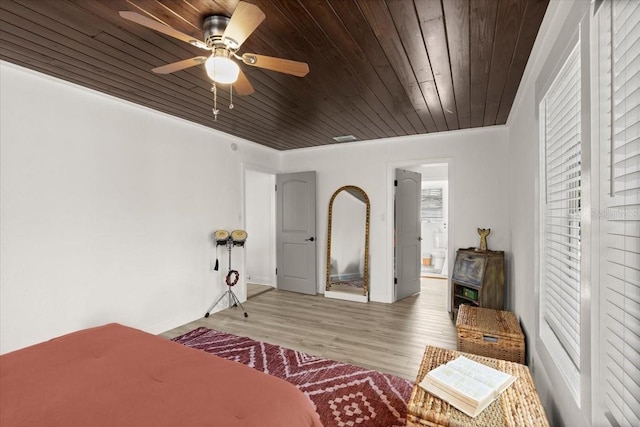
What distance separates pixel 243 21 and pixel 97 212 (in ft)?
7.89

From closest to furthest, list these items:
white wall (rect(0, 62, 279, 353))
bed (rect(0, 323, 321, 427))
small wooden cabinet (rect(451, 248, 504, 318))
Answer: bed (rect(0, 323, 321, 427)), white wall (rect(0, 62, 279, 353)), small wooden cabinet (rect(451, 248, 504, 318))

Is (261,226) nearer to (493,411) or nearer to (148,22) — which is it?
(148,22)

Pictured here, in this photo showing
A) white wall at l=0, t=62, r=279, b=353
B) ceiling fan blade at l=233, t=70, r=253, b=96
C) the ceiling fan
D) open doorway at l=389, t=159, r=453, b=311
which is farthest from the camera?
open doorway at l=389, t=159, r=453, b=311

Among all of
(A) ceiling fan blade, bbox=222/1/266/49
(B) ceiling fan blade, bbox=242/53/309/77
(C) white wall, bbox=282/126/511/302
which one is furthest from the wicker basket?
(A) ceiling fan blade, bbox=222/1/266/49

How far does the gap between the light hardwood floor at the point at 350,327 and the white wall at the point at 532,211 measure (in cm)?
93

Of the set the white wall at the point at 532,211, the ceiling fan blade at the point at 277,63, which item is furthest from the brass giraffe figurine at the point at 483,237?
the ceiling fan blade at the point at 277,63

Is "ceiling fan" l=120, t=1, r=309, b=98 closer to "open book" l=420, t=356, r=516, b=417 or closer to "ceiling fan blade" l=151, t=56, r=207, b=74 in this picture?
"ceiling fan blade" l=151, t=56, r=207, b=74

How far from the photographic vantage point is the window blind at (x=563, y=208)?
1.44 m

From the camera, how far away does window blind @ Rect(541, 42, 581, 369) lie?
1438 mm

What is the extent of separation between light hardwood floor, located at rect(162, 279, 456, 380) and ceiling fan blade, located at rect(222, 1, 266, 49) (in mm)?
2689

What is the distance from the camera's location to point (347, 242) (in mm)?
5113

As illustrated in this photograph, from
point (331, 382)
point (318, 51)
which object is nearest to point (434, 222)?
point (331, 382)

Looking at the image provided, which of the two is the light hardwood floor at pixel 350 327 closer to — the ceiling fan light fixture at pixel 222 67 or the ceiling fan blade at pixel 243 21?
the ceiling fan light fixture at pixel 222 67

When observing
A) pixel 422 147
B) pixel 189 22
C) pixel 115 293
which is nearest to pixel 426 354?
pixel 189 22
